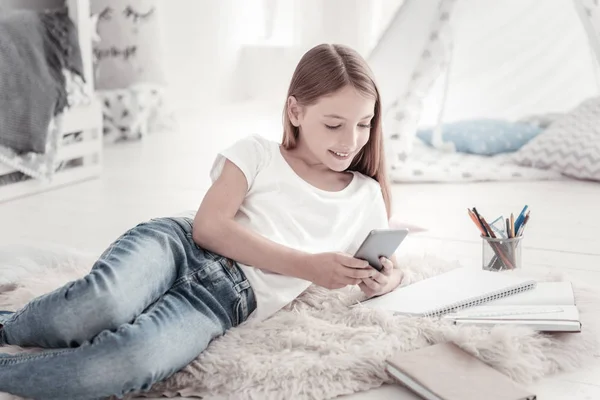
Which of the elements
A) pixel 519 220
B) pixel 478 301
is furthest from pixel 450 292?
pixel 519 220

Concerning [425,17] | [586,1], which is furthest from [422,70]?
[586,1]

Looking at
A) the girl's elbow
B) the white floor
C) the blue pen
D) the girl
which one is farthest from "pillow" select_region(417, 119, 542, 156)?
the girl's elbow

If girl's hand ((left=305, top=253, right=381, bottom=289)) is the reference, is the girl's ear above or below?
above

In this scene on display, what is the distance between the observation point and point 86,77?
9.31ft

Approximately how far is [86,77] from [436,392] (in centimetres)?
206

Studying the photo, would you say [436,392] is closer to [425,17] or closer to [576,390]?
[576,390]

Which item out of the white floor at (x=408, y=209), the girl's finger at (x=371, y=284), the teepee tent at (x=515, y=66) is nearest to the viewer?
the girl's finger at (x=371, y=284)

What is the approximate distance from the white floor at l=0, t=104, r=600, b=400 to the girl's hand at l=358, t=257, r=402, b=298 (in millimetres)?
433

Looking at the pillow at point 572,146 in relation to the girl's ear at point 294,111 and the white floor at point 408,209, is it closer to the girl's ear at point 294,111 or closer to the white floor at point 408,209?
the white floor at point 408,209

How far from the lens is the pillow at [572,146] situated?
110 inches

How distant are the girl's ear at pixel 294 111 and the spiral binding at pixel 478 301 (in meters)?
0.45

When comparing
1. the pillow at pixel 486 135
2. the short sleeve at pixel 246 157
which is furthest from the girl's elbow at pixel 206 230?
the pillow at pixel 486 135

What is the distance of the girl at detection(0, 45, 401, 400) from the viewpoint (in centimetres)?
117

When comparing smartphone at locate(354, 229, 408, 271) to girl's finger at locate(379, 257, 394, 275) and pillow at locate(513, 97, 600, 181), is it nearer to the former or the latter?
girl's finger at locate(379, 257, 394, 275)
